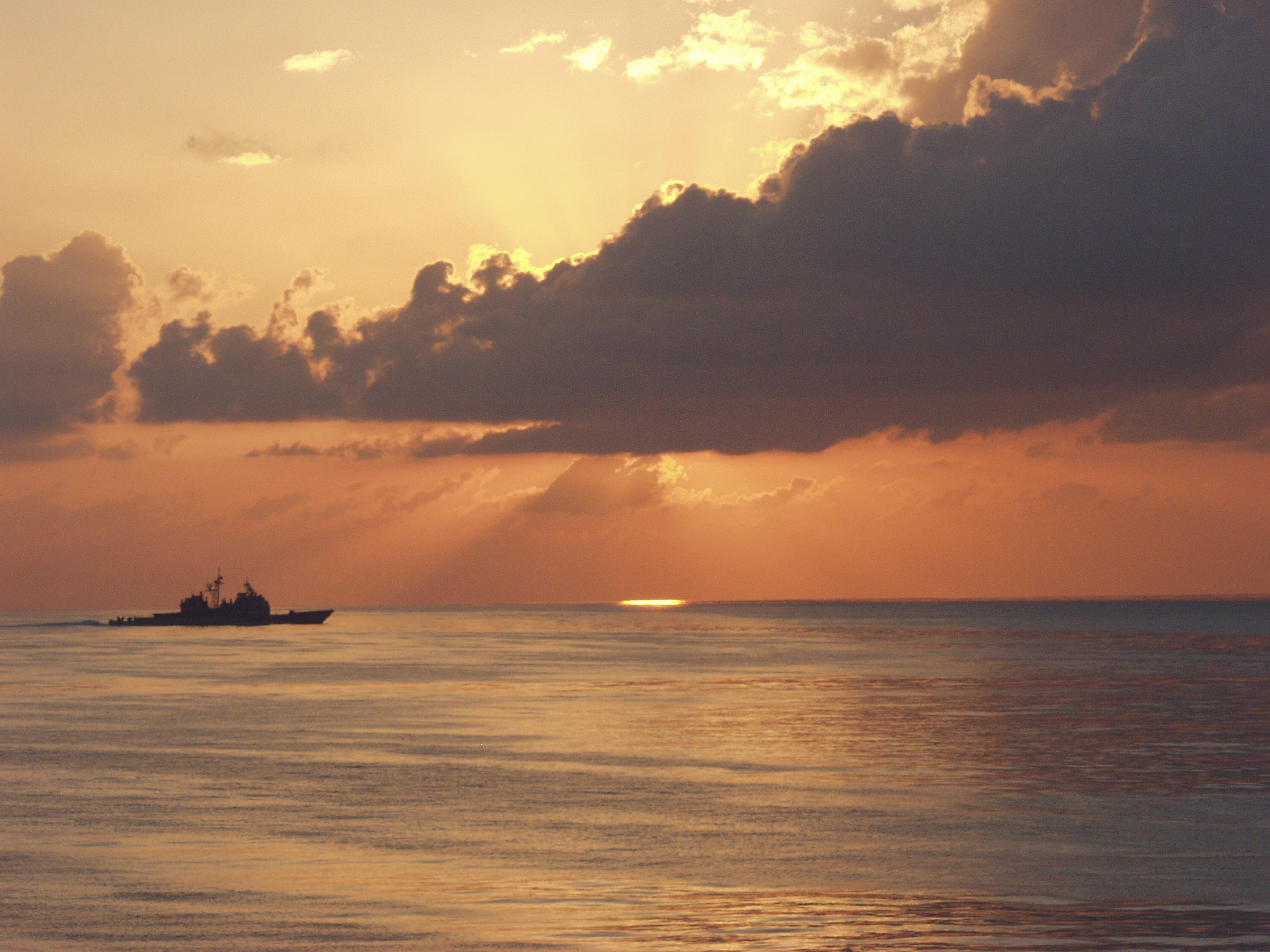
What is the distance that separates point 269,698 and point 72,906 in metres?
71.4

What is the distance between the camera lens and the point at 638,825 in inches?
1693

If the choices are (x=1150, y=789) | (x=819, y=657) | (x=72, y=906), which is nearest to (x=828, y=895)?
(x=72, y=906)

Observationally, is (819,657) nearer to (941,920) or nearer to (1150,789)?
(1150,789)

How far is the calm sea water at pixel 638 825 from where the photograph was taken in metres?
29.5

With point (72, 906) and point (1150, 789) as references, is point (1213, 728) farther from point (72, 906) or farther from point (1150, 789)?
point (72, 906)

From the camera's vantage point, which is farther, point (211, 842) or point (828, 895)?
point (211, 842)

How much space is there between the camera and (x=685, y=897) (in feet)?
107

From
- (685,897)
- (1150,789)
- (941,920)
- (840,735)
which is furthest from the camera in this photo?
(840,735)

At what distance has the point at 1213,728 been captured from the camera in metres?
73.5

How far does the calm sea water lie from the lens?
29.5 meters

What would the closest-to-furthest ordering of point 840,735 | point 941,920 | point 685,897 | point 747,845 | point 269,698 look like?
point 941,920 < point 685,897 < point 747,845 < point 840,735 < point 269,698

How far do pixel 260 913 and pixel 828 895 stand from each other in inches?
520

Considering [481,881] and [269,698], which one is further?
[269,698]

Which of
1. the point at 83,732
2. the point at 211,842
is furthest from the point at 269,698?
the point at 211,842
